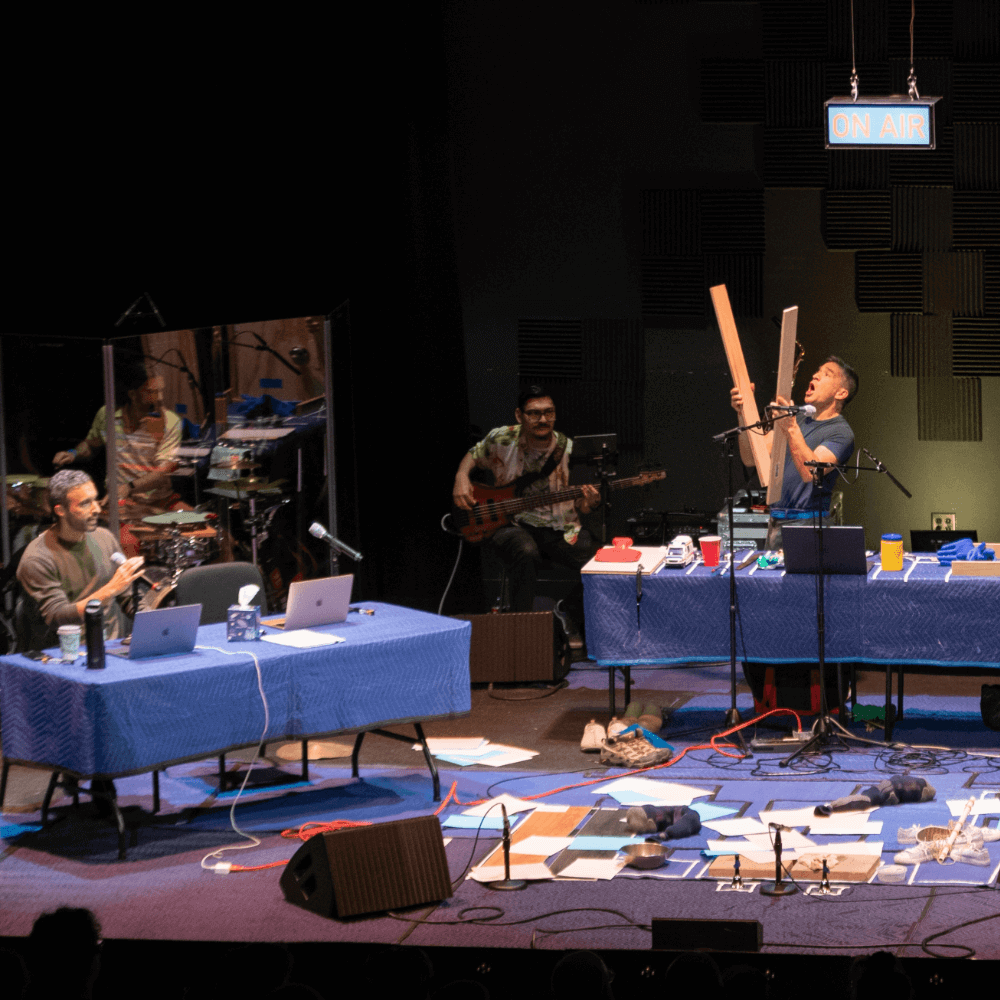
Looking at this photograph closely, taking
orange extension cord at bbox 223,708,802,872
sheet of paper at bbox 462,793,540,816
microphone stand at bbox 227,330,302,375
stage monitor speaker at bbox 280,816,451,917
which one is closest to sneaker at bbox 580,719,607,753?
orange extension cord at bbox 223,708,802,872

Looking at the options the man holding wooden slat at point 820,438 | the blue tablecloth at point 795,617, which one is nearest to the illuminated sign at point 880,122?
the man holding wooden slat at point 820,438

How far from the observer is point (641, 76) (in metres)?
8.75

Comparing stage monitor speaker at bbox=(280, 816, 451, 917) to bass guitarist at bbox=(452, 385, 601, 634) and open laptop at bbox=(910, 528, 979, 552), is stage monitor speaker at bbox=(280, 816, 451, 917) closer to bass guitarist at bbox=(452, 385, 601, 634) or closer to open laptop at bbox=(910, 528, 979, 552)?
bass guitarist at bbox=(452, 385, 601, 634)

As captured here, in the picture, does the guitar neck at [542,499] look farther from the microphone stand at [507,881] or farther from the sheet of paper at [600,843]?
the microphone stand at [507,881]

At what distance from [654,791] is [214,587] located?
2.09 meters

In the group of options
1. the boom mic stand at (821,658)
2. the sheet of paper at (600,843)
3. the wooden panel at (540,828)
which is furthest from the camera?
the boom mic stand at (821,658)

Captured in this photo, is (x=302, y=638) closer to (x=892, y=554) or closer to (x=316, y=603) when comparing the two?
(x=316, y=603)

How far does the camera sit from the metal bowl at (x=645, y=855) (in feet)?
15.5

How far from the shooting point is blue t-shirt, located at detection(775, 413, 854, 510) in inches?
266

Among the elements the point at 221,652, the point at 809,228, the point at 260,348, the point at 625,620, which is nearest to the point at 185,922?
the point at 221,652

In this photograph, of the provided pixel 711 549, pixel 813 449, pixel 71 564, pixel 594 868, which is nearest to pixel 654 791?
pixel 594 868

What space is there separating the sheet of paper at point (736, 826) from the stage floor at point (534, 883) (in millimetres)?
141

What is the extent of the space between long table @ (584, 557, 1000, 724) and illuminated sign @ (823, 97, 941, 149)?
2.21m

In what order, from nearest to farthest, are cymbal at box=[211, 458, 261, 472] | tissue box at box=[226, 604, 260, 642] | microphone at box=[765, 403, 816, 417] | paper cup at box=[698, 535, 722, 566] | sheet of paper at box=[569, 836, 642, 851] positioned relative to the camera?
sheet of paper at box=[569, 836, 642, 851] → tissue box at box=[226, 604, 260, 642] → microphone at box=[765, 403, 816, 417] → paper cup at box=[698, 535, 722, 566] → cymbal at box=[211, 458, 261, 472]
